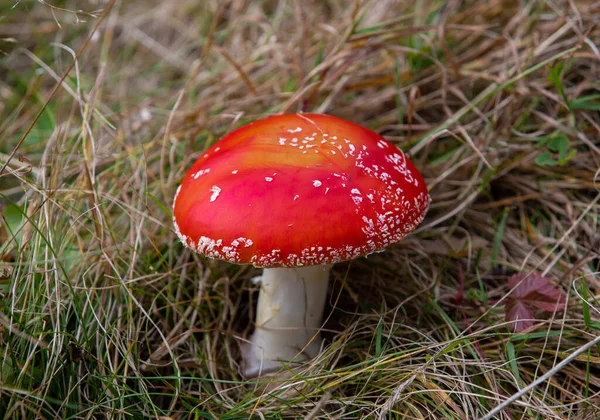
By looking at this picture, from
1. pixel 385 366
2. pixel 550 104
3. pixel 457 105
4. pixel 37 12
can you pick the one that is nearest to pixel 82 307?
pixel 385 366

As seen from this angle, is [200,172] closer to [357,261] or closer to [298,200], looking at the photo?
[298,200]

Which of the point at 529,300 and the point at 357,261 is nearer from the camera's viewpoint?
the point at 529,300

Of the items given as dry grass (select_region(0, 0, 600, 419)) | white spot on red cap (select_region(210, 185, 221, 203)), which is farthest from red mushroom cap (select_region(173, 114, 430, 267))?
dry grass (select_region(0, 0, 600, 419))

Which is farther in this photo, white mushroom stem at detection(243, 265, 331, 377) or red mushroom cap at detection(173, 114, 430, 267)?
white mushroom stem at detection(243, 265, 331, 377)

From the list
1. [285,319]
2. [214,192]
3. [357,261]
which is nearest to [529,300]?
[357,261]

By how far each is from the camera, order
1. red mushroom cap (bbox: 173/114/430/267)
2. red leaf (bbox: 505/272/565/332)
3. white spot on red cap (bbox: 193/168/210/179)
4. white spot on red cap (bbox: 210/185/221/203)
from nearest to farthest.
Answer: red mushroom cap (bbox: 173/114/430/267), white spot on red cap (bbox: 210/185/221/203), white spot on red cap (bbox: 193/168/210/179), red leaf (bbox: 505/272/565/332)

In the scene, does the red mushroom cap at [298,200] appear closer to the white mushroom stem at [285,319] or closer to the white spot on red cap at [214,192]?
the white spot on red cap at [214,192]

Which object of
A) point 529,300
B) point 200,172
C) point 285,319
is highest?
point 200,172

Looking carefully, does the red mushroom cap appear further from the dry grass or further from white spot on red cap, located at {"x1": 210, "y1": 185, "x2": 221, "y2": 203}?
the dry grass
